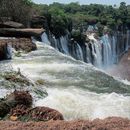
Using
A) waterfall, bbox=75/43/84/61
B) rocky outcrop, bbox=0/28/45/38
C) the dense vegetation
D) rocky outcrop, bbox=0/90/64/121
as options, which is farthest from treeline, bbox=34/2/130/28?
rocky outcrop, bbox=0/90/64/121

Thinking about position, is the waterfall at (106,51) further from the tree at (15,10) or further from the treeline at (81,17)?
the tree at (15,10)

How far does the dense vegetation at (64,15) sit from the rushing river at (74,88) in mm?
9505

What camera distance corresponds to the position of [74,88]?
1215 centimetres

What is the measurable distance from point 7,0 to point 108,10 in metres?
23.4

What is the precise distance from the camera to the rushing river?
998 centimetres

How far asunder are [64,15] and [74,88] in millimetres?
22258

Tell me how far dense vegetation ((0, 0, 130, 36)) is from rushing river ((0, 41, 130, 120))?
950 cm

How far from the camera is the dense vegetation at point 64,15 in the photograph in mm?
27453

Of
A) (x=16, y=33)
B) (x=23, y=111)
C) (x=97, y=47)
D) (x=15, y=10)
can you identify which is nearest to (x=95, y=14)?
(x=97, y=47)

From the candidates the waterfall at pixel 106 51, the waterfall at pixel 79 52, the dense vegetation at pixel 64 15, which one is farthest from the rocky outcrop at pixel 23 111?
the waterfall at pixel 106 51

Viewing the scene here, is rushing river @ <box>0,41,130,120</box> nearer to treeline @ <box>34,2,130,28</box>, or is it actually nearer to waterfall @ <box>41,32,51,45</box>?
waterfall @ <box>41,32,51,45</box>

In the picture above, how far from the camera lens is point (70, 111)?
9844 millimetres

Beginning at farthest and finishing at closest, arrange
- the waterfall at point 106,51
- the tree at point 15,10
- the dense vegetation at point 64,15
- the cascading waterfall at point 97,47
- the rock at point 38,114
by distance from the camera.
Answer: the waterfall at point 106,51, the cascading waterfall at point 97,47, the dense vegetation at point 64,15, the tree at point 15,10, the rock at point 38,114

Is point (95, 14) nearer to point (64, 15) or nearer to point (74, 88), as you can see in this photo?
point (64, 15)
